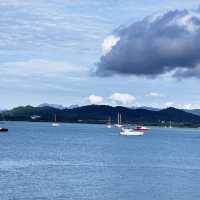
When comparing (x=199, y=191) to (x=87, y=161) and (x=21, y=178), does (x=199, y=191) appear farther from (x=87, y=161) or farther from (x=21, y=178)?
(x=87, y=161)

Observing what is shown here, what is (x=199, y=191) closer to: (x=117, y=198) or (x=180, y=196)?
(x=180, y=196)

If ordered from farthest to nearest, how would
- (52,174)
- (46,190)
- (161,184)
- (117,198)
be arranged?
(52,174) < (161,184) < (46,190) < (117,198)

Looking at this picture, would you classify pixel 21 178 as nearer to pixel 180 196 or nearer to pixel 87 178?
pixel 87 178

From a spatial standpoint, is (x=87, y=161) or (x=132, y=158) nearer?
(x=87, y=161)

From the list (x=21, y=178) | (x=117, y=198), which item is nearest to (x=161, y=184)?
(x=117, y=198)

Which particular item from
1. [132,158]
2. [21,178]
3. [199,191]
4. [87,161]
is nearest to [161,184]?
[199,191]

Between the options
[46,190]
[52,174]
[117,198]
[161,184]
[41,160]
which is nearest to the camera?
[117,198]

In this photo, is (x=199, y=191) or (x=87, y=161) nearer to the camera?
(x=199, y=191)

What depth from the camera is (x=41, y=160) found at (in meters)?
133

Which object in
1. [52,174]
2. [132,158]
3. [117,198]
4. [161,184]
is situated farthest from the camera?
[132,158]

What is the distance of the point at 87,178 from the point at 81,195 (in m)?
17.7

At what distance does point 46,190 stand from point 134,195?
12.7 m

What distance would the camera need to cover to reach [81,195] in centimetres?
7981

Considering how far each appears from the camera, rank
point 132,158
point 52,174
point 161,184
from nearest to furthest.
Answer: point 161,184, point 52,174, point 132,158
